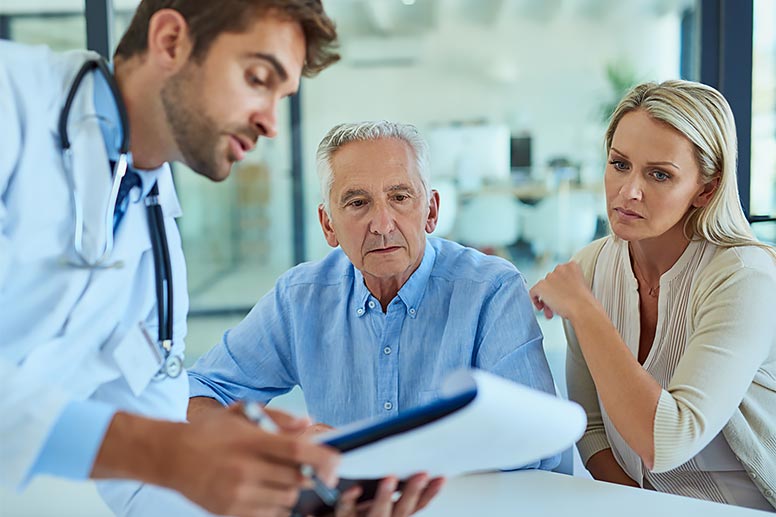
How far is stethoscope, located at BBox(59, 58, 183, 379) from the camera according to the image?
103 cm

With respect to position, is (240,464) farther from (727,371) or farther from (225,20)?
(727,371)

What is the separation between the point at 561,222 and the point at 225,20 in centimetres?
322

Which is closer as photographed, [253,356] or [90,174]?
[90,174]

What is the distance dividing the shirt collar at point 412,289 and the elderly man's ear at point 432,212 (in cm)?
5

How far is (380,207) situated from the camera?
5.32ft

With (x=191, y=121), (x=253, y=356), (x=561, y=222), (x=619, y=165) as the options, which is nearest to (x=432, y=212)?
(x=619, y=165)

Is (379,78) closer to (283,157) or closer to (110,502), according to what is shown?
(283,157)

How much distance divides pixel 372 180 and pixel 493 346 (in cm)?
43

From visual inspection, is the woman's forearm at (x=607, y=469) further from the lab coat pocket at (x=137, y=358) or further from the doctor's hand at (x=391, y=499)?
the lab coat pocket at (x=137, y=358)

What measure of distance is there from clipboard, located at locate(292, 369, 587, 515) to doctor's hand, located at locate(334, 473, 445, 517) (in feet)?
0.22

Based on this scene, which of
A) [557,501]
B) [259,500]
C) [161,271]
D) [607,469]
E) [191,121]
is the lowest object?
[607,469]

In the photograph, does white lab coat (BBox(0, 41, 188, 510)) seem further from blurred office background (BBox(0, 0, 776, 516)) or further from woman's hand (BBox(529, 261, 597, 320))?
blurred office background (BBox(0, 0, 776, 516))

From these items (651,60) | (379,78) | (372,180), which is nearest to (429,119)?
(379,78)

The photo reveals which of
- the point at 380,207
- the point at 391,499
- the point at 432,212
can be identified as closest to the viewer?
the point at 391,499
